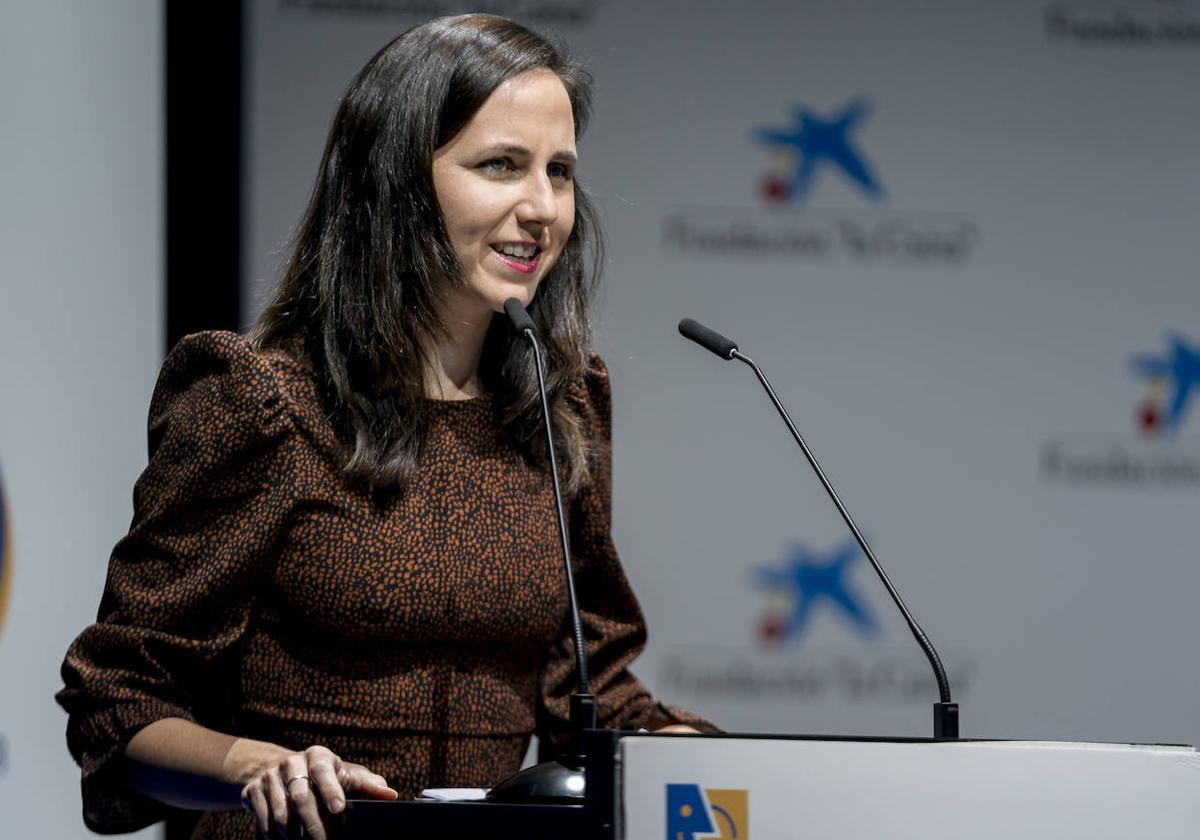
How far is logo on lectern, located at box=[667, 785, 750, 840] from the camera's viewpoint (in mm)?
1075

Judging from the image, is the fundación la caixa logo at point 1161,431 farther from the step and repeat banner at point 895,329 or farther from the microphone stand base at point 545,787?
the microphone stand base at point 545,787

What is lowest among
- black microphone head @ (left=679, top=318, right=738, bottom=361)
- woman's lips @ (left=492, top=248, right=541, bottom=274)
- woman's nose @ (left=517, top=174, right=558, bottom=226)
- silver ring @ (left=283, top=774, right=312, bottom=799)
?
silver ring @ (left=283, top=774, right=312, bottom=799)

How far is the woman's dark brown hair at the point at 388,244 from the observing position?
5.43 feet

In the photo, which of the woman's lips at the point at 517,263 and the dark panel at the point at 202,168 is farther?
the dark panel at the point at 202,168

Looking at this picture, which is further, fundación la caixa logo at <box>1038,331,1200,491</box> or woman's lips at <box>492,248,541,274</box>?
fundación la caixa logo at <box>1038,331,1200,491</box>

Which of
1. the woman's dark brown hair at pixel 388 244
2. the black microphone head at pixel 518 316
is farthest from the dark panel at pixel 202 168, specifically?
the black microphone head at pixel 518 316

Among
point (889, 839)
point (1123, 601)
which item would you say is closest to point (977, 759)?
point (889, 839)

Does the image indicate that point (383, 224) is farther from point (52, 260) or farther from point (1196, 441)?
point (1196, 441)

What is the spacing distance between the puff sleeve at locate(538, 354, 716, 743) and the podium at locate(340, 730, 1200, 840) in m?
0.67

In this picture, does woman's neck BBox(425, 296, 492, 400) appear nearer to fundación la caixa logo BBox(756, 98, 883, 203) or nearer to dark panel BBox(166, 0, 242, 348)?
dark panel BBox(166, 0, 242, 348)

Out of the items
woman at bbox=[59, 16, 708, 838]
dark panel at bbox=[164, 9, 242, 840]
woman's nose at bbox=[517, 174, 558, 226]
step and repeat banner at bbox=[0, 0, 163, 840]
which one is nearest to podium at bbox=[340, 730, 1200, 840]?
woman at bbox=[59, 16, 708, 838]

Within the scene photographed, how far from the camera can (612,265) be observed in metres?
3.00

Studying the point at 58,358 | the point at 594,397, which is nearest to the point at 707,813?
the point at 594,397

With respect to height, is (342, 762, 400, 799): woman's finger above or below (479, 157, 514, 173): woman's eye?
below
